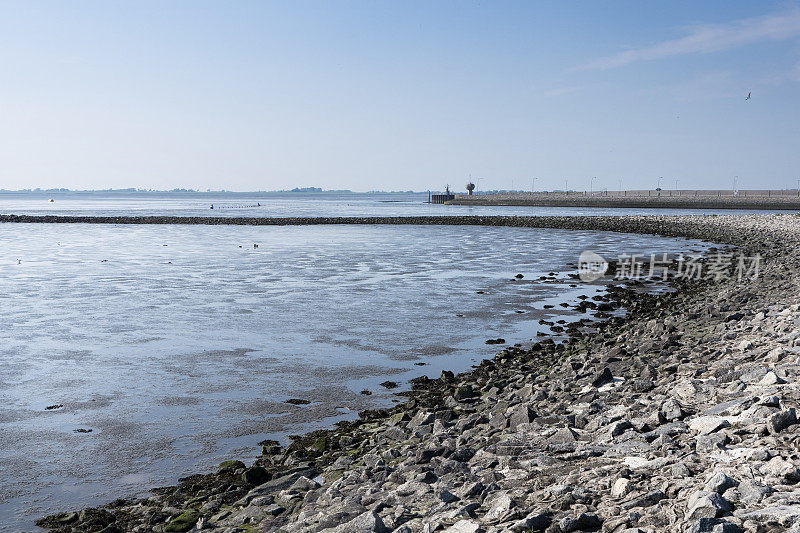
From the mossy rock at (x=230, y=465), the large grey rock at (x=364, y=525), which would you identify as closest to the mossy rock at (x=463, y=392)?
the mossy rock at (x=230, y=465)

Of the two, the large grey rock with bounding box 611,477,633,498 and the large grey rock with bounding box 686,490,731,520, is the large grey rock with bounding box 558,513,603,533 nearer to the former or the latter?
the large grey rock with bounding box 611,477,633,498

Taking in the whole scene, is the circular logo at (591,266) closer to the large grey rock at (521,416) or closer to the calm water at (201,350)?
the calm water at (201,350)

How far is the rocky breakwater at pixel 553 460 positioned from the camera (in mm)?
5168

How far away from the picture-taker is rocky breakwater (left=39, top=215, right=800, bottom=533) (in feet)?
17.0

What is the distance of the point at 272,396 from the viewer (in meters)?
11.1

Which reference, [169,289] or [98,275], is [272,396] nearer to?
[169,289]

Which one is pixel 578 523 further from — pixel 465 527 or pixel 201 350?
pixel 201 350

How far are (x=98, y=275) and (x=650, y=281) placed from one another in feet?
75.4

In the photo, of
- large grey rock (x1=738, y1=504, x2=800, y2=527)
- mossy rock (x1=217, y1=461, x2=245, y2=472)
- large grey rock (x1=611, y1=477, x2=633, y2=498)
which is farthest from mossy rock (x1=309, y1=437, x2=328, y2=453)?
large grey rock (x1=738, y1=504, x2=800, y2=527)

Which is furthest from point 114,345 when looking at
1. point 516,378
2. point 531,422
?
point 531,422

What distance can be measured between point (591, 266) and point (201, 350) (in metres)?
21.8

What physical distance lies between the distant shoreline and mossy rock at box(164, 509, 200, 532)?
115139mm

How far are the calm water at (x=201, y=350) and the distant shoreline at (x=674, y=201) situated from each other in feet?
303

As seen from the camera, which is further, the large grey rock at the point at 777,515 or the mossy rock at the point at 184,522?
the mossy rock at the point at 184,522
